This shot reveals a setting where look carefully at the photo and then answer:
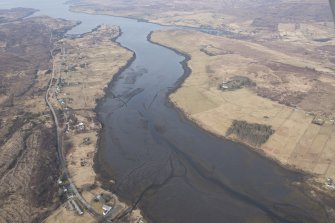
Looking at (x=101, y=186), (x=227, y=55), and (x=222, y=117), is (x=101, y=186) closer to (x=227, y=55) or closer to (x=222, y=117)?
(x=222, y=117)

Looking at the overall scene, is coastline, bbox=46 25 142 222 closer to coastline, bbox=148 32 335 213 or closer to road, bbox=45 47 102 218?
road, bbox=45 47 102 218

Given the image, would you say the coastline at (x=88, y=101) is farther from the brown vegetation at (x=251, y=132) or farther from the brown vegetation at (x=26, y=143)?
the brown vegetation at (x=251, y=132)

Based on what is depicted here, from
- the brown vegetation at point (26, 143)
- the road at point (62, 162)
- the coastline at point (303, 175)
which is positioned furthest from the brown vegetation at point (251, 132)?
the brown vegetation at point (26, 143)

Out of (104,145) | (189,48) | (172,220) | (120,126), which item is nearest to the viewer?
(172,220)

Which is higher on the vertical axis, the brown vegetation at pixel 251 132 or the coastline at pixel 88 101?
the brown vegetation at pixel 251 132

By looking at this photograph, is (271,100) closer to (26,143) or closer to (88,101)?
(88,101)

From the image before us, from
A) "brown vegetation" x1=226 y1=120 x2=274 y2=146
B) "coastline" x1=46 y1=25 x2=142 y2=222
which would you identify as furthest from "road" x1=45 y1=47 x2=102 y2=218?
"brown vegetation" x1=226 y1=120 x2=274 y2=146

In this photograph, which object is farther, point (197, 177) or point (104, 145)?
point (104, 145)

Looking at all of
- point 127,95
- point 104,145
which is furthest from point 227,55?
point 104,145
